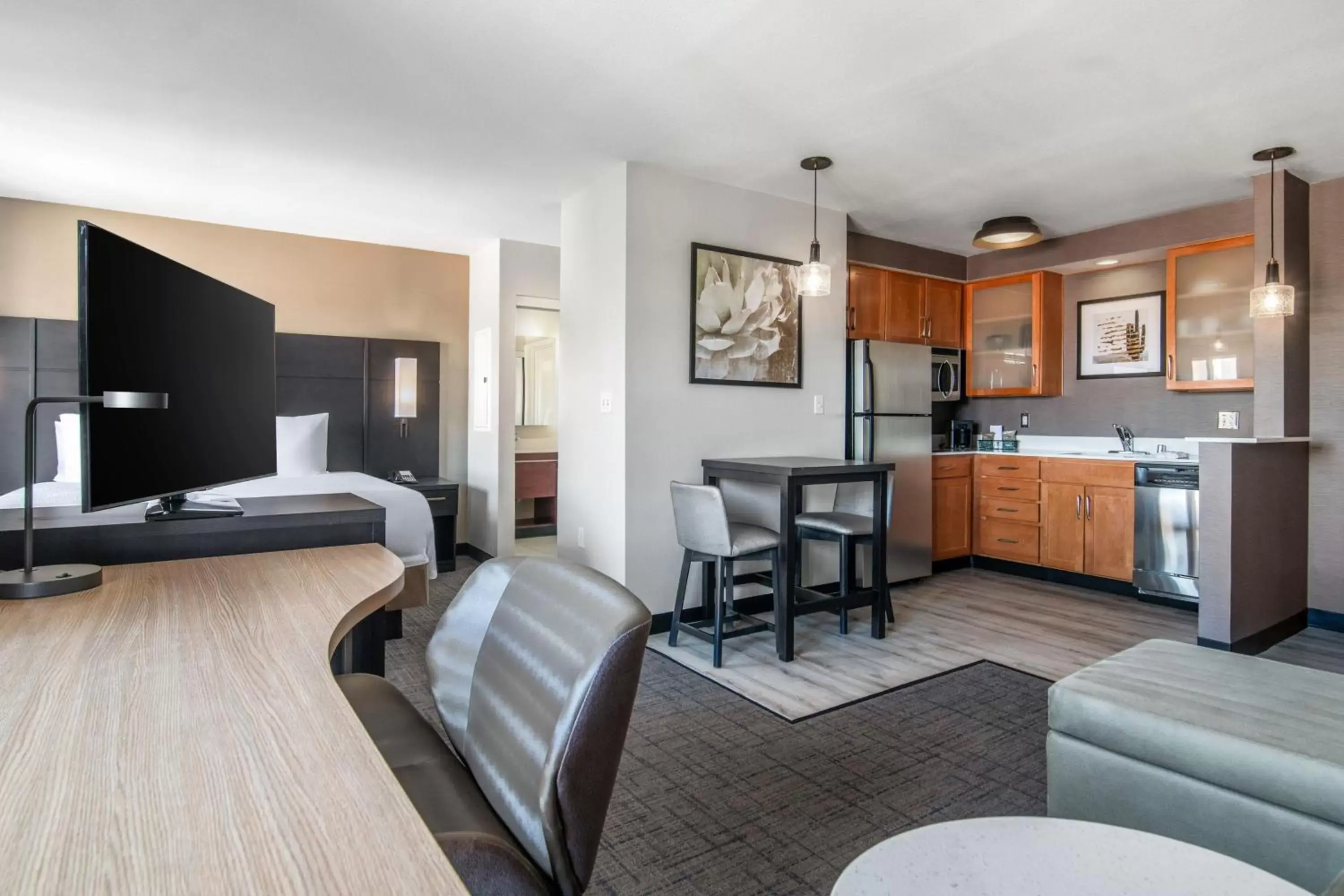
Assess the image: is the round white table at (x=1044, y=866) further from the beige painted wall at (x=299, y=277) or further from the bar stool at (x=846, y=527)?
the beige painted wall at (x=299, y=277)

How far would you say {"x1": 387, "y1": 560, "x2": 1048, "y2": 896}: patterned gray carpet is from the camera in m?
1.77

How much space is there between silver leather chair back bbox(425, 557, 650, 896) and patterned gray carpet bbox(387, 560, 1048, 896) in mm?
853

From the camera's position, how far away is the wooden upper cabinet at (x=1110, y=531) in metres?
4.46

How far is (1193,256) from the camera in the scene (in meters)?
4.50

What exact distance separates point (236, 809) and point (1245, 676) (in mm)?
2202

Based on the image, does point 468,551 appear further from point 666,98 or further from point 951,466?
point 666,98

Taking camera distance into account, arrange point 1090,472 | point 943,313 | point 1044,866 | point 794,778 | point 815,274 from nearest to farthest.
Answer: point 1044,866 < point 794,778 < point 815,274 < point 1090,472 < point 943,313

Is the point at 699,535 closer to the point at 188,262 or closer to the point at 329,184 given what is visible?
the point at 329,184

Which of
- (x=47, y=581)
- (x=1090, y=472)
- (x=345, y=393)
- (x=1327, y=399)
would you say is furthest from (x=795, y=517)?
(x=345, y=393)

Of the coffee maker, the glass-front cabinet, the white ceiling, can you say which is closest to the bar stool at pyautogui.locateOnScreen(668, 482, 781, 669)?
the white ceiling

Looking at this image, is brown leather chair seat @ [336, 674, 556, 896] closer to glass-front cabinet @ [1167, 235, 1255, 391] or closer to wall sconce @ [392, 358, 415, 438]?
wall sconce @ [392, 358, 415, 438]

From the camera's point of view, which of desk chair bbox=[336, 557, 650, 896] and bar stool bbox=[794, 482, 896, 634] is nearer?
desk chair bbox=[336, 557, 650, 896]

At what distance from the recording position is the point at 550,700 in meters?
0.92

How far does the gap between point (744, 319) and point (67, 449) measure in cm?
412
